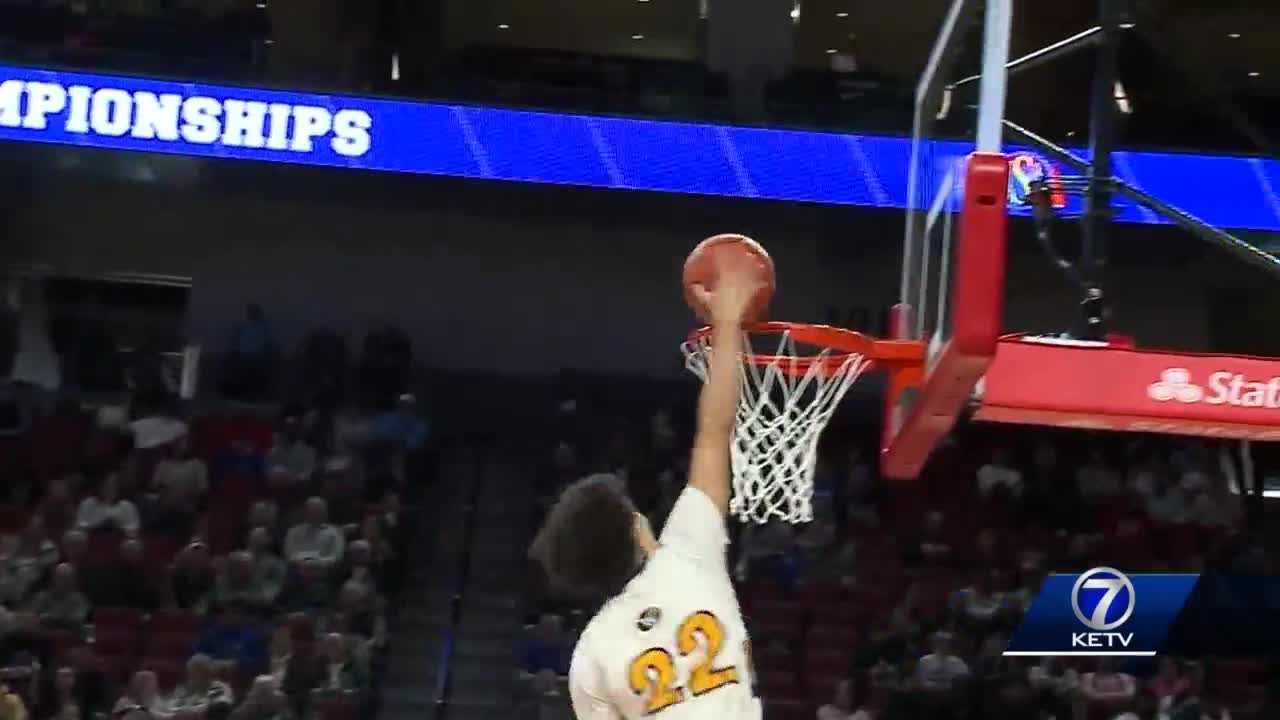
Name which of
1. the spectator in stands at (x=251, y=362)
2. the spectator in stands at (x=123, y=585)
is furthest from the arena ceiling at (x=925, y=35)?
the spectator in stands at (x=123, y=585)

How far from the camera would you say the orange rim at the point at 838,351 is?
4418 millimetres

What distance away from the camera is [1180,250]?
1123 centimetres

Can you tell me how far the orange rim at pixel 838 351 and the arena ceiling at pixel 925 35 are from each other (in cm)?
673

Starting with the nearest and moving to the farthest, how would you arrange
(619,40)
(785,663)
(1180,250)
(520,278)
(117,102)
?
(785,663), (117,102), (1180,250), (520,278), (619,40)

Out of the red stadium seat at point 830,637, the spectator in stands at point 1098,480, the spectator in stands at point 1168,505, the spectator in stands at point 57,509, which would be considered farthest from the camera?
the spectator in stands at point 1098,480

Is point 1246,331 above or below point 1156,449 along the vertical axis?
above

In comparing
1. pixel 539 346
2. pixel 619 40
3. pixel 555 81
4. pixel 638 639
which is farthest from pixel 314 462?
pixel 638 639

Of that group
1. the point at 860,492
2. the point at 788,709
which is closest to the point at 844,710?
the point at 788,709

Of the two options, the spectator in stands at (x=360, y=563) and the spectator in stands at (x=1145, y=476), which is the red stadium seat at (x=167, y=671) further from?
the spectator in stands at (x=1145, y=476)

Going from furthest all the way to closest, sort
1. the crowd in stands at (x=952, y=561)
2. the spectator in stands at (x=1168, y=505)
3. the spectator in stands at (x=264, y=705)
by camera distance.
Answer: the spectator in stands at (x=1168, y=505) → the crowd in stands at (x=952, y=561) → the spectator in stands at (x=264, y=705)

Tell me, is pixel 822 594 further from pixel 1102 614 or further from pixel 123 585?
pixel 123 585

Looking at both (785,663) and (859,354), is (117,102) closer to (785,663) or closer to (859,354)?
(785,663)

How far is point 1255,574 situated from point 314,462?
5859mm

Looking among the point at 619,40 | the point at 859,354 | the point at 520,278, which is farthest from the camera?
the point at 619,40
